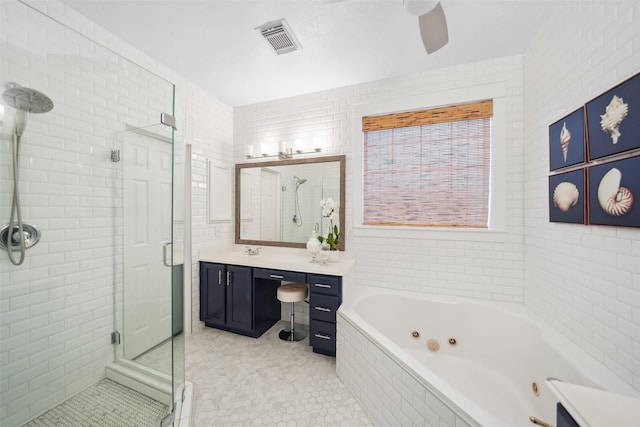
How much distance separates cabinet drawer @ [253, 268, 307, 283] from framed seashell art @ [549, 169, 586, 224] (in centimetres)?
192

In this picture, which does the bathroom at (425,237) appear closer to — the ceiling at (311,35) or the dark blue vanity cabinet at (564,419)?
the ceiling at (311,35)

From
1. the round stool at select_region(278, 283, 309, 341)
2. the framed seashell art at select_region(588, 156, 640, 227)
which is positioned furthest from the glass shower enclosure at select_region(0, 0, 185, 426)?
the framed seashell art at select_region(588, 156, 640, 227)

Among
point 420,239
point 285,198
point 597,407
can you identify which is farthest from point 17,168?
point 420,239

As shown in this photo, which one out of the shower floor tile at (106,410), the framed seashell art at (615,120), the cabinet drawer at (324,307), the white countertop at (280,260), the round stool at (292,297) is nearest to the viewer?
the framed seashell art at (615,120)

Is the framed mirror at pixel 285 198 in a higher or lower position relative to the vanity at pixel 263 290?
higher

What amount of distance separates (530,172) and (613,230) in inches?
36.8

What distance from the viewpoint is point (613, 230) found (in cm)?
123

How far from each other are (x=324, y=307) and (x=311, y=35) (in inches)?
88.1

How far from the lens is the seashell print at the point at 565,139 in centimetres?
153

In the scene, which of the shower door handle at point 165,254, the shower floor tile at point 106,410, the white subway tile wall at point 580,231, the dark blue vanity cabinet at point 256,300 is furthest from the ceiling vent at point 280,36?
the shower floor tile at point 106,410

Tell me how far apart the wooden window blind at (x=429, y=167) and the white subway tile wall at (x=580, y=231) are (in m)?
0.35

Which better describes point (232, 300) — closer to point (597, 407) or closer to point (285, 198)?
point (285, 198)

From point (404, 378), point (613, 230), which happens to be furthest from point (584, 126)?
point (404, 378)

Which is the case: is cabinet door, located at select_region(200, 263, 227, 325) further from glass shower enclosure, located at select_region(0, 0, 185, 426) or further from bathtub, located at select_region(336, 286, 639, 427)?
bathtub, located at select_region(336, 286, 639, 427)
